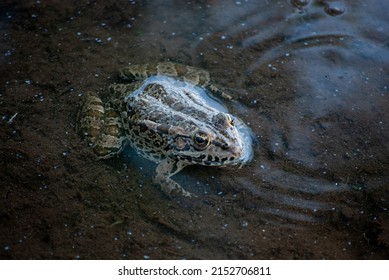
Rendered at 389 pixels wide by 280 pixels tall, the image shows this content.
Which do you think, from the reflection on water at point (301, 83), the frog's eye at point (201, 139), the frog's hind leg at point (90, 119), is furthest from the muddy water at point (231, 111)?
the frog's eye at point (201, 139)

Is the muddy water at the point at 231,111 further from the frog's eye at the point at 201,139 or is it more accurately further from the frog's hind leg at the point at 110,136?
the frog's eye at the point at 201,139

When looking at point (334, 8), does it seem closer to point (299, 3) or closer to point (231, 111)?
point (299, 3)

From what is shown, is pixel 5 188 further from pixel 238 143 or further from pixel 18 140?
pixel 238 143

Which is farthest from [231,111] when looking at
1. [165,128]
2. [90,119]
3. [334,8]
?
[334,8]

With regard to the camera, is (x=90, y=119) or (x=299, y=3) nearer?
(x=90, y=119)

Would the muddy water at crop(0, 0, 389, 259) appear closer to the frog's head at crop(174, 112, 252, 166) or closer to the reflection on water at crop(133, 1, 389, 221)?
the reflection on water at crop(133, 1, 389, 221)

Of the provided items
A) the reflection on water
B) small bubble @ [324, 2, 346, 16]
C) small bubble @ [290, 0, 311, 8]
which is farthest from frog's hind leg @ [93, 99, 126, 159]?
small bubble @ [324, 2, 346, 16]
